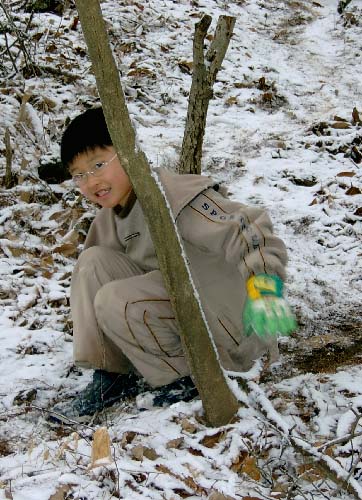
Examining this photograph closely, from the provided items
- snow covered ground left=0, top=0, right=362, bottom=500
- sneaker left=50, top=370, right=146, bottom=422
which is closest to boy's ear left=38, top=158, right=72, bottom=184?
snow covered ground left=0, top=0, right=362, bottom=500

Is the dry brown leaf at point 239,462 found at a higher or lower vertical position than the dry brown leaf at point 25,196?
lower

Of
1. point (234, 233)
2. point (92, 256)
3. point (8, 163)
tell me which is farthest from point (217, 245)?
point (8, 163)

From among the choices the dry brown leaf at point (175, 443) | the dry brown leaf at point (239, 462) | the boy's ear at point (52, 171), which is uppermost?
the boy's ear at point (52, 171)

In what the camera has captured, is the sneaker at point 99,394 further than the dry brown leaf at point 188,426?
Yes

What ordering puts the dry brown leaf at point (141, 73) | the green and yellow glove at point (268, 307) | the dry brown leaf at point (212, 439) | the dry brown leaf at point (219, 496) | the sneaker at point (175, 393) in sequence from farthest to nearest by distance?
the dry brown leaf at point (141, 73)
the sneaker at point (175, 393)
the dry brown leaf at point (212, 439)
the green and yellow glove at point (268, 307)
the dry brown leaf at point (219, 496)

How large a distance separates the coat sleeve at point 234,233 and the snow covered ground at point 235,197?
0.49 meters

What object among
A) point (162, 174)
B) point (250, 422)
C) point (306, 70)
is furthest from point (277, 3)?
point (250, 422)

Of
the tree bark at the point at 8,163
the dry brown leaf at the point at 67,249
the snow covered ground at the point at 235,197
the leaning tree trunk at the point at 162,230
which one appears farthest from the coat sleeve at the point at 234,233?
the tree bark at the point at 8,163

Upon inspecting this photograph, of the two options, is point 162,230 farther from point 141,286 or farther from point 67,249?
point 67,249

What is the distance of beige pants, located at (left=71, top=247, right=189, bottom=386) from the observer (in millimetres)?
2199

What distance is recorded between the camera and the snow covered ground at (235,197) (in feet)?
5.59

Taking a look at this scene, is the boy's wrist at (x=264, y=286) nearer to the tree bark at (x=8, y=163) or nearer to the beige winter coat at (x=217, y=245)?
the beige winter coat at (x=217, y=245)

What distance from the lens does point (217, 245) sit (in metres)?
2.11

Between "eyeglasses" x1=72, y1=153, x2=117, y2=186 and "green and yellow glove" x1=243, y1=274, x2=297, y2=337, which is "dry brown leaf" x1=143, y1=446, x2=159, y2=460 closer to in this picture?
"green and yellow glove" x1=243, y1=274, x2=297, y2=337
